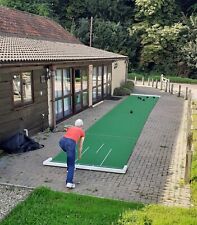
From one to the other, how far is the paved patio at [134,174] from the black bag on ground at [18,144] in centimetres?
29

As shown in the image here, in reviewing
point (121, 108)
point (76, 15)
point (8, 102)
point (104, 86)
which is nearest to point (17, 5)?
point (76, 15)

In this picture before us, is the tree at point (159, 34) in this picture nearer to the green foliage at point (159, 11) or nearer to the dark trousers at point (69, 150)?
the green foliage at point (159, 11)

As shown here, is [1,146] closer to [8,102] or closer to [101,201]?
[8,102]

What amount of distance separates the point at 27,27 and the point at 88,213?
16.4 metres

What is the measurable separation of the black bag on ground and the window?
48.6 inches

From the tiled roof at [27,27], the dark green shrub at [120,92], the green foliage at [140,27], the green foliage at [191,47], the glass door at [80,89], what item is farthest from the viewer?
the green foliage at [140,27]

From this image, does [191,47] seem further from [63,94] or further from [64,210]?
[64,210]

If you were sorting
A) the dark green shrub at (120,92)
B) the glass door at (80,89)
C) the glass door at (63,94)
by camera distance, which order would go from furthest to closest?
the dark green shrub at (120,92) → the glass door at (80,89) → the glass door at (63,94)

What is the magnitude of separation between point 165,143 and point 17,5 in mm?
37054

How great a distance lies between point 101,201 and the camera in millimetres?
7051

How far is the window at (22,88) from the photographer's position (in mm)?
11319

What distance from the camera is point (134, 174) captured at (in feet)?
29.6

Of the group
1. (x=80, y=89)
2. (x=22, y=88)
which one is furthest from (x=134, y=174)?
(x=80, y=89)

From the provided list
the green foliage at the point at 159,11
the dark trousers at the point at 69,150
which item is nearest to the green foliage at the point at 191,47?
the green foliage at the point at 159,11
